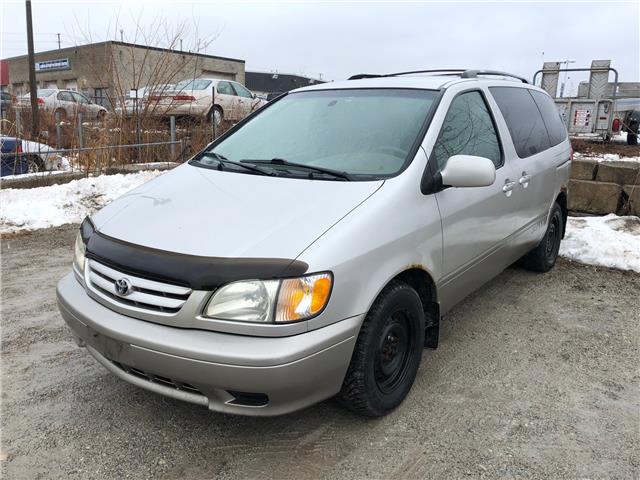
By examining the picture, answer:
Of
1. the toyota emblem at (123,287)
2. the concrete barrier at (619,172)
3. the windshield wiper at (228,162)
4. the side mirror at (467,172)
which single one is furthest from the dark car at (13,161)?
the concrete barrier at (619,172)

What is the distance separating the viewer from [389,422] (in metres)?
2.74

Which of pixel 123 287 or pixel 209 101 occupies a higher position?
pixel 209 101

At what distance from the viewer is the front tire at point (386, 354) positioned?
8.14 feet

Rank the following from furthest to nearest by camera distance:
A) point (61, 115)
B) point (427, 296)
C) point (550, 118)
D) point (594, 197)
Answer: point (61, 115), point (594, 197), point (550, 118), point (427, 296)

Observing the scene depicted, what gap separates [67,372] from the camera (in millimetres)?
3207

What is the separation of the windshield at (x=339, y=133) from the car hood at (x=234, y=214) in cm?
26

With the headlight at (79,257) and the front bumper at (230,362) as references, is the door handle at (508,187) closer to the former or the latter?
the front bumper at (230,362)

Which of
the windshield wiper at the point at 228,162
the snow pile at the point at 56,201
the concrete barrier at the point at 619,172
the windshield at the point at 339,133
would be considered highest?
the windshield at the point at 339,133

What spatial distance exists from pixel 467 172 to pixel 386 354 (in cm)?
107

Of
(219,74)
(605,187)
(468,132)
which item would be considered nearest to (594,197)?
(605,187)

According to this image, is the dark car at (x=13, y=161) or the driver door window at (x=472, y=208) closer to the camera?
the driver door window at (x=472, y=208)

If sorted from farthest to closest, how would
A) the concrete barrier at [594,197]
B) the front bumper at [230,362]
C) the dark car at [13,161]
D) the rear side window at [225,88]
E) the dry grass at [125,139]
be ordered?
the rear side window at [225,88] → the dry grass at [125,139] → the dark car at [13,161] → the concrete barrier at [594,197] → the front bumper at [230,362]

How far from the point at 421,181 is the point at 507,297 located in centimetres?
212

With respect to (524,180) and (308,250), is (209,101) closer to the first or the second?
(524,180)
